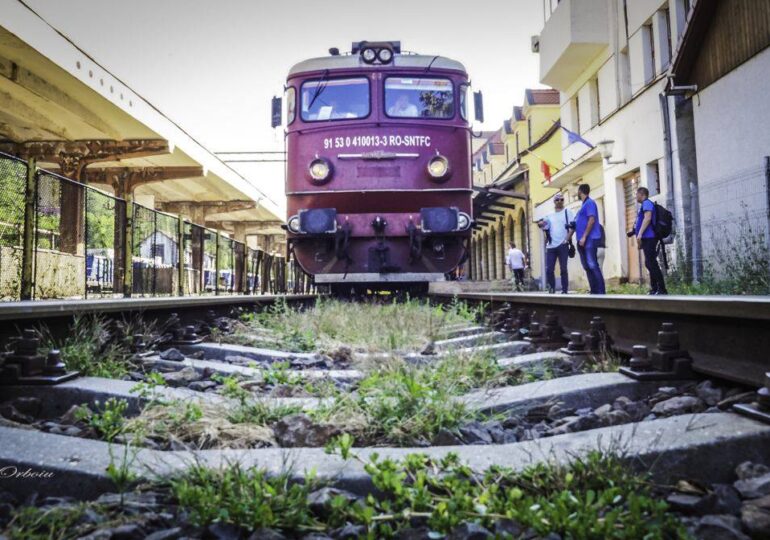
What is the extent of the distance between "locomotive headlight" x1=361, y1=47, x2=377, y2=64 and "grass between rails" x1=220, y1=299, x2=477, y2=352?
484 centimetres

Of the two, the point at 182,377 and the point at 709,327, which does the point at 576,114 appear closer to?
the point at 709,327

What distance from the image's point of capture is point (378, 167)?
10.1m

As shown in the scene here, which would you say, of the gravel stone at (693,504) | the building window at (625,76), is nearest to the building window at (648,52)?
the building window at (625,76)

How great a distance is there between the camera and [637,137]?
16406mm

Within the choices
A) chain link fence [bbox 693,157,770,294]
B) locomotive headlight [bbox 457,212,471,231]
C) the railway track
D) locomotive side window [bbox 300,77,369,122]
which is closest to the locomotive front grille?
locomotive side window [bbox 300,77,369,122]

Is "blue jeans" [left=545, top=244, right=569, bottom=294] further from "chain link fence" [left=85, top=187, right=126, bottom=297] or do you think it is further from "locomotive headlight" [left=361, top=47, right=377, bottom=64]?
"chain link fence" [left=85, top=187, right=126, bottom=297]

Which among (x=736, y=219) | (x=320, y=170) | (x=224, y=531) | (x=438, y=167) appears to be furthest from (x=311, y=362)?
(x=736, y=219)

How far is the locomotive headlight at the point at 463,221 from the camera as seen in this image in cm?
988

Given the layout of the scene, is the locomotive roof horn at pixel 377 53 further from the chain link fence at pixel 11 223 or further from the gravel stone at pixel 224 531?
the gravel stone at pixel 224 531

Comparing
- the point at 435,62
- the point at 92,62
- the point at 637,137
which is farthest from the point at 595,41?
the point at 92,62

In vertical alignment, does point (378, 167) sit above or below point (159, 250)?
above

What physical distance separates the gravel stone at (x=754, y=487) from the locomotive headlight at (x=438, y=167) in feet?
28.1

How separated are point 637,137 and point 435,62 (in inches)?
321

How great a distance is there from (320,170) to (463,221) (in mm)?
2426
